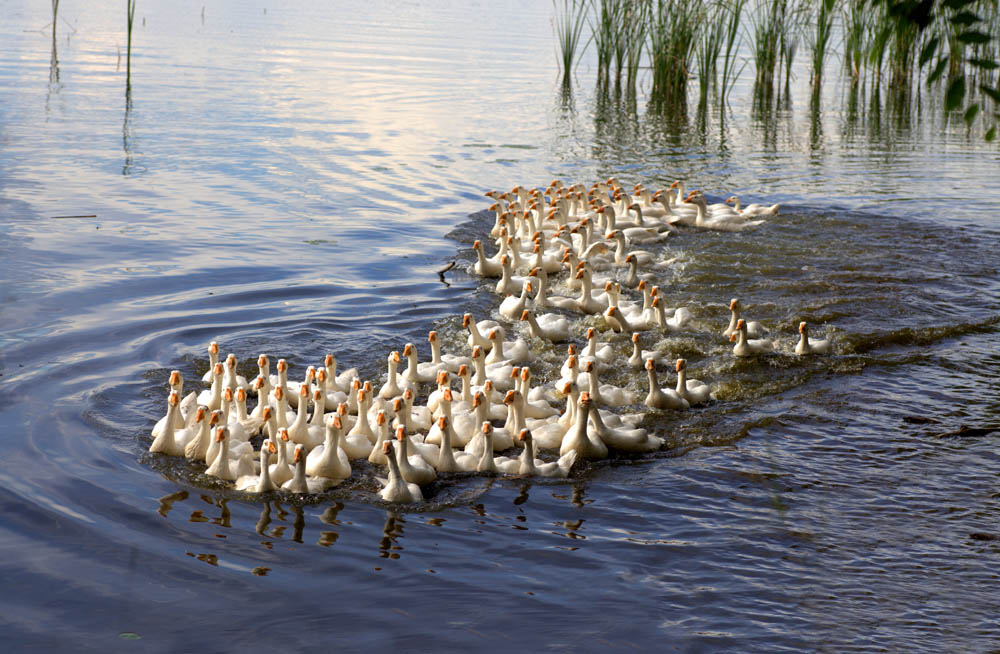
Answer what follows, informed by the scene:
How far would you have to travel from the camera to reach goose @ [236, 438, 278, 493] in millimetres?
7008

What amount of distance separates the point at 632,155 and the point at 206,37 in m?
23.6

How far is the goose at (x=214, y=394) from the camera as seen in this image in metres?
8.41

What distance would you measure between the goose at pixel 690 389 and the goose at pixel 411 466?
2513mm

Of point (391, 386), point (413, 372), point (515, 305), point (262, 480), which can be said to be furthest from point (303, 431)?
point (515, 305)

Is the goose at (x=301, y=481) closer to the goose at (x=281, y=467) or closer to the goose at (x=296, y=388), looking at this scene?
the goose at (x=281, y=467)

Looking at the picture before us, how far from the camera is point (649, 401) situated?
28.7 feet

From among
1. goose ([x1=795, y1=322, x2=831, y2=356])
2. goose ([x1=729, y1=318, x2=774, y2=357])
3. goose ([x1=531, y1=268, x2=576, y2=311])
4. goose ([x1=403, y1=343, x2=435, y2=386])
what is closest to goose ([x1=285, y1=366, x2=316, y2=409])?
goose ([x1=403, y1=343, x2=435, y2=386])

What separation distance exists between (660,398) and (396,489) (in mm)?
2698

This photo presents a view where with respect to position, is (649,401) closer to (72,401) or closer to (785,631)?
(785,631)

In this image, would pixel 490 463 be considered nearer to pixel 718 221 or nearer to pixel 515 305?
pixel 515 305

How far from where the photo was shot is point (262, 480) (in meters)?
7.08

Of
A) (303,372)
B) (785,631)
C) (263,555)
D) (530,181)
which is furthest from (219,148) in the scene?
(785,631)

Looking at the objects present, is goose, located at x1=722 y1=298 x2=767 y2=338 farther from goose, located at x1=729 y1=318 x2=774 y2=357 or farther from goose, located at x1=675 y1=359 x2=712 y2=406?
goose, located at x1=675 y1=359 x2=712 y2=406

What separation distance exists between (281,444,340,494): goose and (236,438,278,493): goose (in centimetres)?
11
